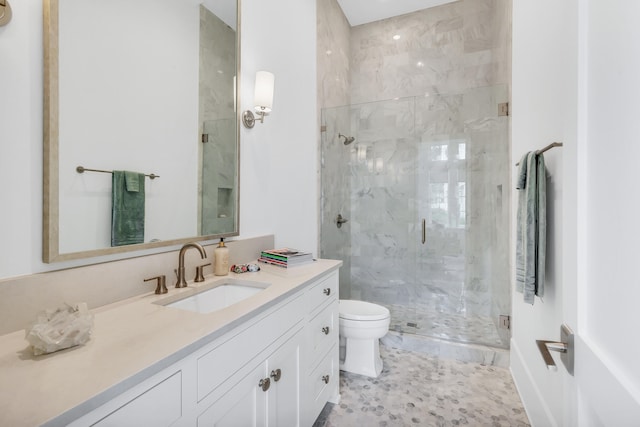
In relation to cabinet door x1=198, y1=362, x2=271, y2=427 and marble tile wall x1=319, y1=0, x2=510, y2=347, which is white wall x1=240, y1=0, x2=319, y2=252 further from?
cabinet door x1=198, y1=362, x2=271, y2=427

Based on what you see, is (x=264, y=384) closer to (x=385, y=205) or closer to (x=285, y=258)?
(x=285, y=258)

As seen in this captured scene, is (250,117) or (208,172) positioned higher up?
(250,117)

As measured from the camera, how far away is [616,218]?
487mm

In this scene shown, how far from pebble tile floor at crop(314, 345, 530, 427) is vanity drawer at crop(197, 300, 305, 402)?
2.80 feet

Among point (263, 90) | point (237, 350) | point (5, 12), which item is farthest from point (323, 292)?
point (5, 12)

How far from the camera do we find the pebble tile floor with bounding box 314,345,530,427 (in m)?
1.63

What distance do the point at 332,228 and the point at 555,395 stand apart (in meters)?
1.91

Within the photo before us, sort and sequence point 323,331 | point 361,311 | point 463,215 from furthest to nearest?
point 463,215 < point 361,311 < point 323,331

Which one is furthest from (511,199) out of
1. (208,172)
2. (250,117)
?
(208,172)

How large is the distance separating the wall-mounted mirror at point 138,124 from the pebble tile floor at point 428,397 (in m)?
1.25

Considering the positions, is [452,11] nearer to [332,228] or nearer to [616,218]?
[332,228]

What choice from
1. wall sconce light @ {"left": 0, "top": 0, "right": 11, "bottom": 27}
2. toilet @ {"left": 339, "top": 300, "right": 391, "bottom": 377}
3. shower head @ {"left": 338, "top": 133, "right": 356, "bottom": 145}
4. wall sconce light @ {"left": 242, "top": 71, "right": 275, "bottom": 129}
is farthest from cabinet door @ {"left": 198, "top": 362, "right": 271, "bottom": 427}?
shower head @ {"left": 338, "top": 133, "right": 356, "bottom": 145}

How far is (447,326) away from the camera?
8.32 feet

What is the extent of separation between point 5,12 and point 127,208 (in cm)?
63
